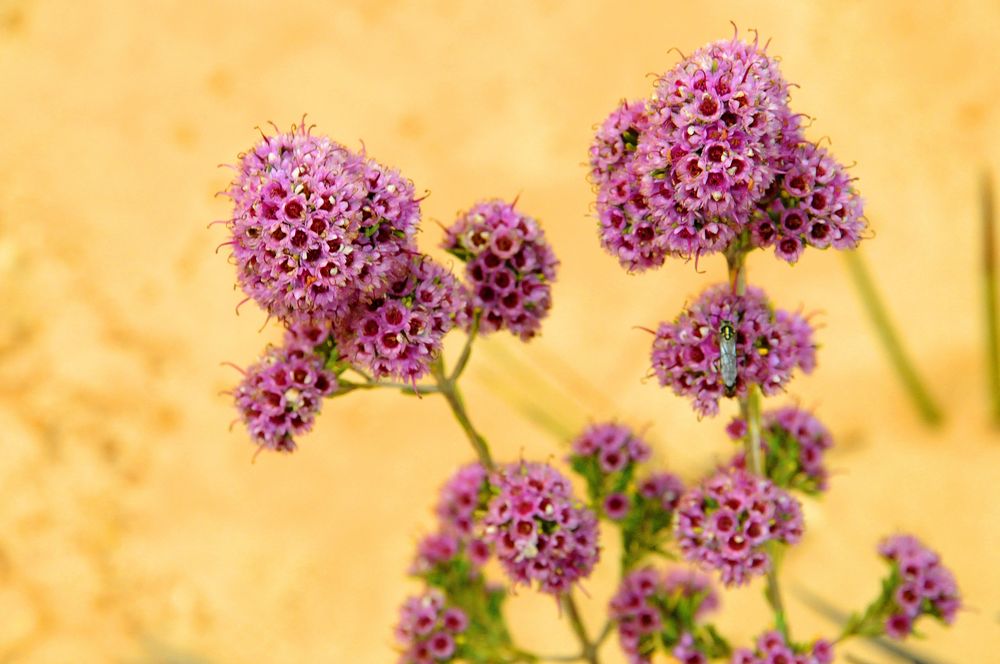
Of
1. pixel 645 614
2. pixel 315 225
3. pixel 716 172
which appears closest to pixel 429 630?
pixel 645 614

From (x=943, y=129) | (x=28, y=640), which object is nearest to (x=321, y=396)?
(x=28, y=640)

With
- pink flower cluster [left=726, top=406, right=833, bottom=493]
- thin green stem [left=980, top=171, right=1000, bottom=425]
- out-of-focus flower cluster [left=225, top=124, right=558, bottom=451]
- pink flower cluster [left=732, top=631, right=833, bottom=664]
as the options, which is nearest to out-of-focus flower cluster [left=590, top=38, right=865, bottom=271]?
out-of-focus flower cluster [left=225, top=124, right=558, bottom=451]

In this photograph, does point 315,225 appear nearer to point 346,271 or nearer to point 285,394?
point 346,271

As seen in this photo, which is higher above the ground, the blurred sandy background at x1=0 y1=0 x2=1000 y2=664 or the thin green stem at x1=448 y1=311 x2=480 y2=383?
the blurred sandy background at x1=0 y1=0 x2=1000 y2=664

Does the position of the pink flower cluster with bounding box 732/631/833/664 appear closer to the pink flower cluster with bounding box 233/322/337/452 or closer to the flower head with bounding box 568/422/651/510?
the flower head with bounding box 568/422/651/510

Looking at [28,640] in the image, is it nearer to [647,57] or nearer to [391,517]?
[391,517]
